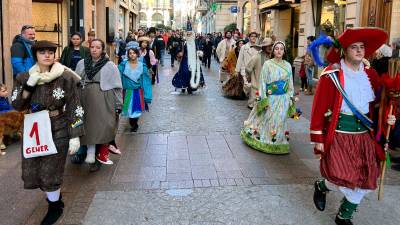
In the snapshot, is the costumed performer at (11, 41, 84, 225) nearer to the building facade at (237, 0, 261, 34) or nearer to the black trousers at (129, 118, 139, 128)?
the black trousers at (129, 118, 139, 128)

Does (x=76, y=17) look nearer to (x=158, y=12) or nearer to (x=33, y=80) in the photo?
(x=33, y=80)

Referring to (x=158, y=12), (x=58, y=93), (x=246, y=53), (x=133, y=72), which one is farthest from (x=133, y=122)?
(x=158, y=12)

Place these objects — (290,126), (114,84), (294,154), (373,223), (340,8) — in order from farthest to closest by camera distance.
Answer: (340,8)
(290,126)
(294,154)
(114,84)
(373,223)

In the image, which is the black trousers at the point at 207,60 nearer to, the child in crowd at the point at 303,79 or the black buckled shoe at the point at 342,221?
the child in crowd at the point at 303,79

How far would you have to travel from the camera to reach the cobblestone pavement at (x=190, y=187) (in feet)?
15.3

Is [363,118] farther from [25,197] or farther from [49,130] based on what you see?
[25,197]

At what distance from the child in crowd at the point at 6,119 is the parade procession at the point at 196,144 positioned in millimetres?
18

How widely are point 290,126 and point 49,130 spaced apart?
18.5 ft

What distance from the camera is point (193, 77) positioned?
45.2 feet

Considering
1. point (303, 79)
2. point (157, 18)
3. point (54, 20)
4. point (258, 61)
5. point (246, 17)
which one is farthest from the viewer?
point (157, 18)

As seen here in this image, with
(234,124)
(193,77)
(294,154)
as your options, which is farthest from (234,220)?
(193,77)

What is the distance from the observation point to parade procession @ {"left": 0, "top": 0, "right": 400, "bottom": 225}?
4.25 meters

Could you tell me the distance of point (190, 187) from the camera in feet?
18.1

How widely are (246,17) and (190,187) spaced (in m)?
28.8
